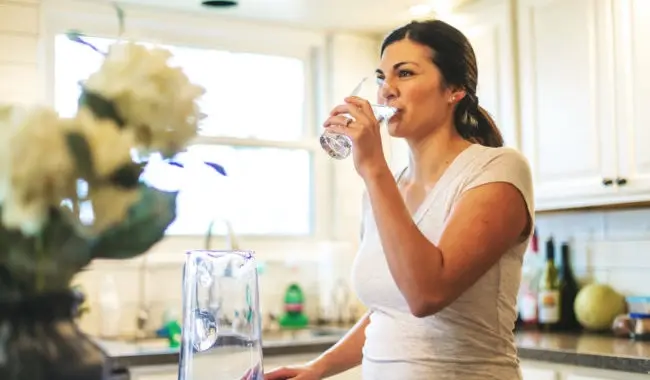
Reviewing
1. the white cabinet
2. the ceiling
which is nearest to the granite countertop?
the white cabinet

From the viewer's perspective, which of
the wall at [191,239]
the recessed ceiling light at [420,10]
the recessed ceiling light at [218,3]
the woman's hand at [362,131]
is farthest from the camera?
the recessed ceiling light at [420,10]

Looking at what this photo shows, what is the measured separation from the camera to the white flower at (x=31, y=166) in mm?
584

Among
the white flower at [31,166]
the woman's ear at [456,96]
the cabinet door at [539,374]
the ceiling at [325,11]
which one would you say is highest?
the ceiling at [325,11]

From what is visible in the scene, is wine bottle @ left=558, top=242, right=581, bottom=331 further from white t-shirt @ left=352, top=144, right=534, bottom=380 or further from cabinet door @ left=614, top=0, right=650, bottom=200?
white t-shirt @ left=352, top=144, right=534, bottom=380

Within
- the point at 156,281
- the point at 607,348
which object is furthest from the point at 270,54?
the point at 607,348

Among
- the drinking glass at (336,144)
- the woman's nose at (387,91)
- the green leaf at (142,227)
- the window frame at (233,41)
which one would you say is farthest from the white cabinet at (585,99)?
the green leaf at (142,227)

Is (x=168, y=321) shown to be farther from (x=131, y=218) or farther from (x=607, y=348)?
(x=131, y=218)

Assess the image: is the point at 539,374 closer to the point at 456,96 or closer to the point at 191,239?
the point at 456,96

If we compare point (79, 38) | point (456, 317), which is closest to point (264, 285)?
point (456, 317)

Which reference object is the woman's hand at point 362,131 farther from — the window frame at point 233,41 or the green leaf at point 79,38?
the window frame at point 233,41

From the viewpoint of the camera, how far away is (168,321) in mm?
3133

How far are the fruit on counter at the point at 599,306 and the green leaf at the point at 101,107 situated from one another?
2470mm

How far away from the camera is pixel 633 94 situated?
2.52 meters

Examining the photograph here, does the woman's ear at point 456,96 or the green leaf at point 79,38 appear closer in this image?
the green leaf at point 79,38
